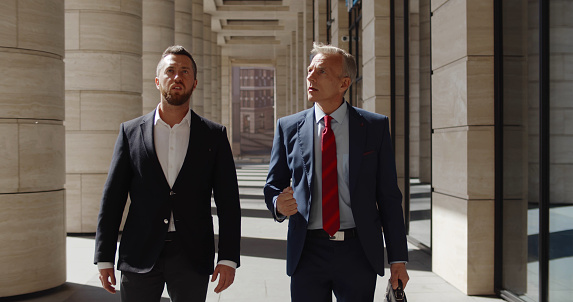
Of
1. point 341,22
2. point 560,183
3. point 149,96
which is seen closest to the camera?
point 560,183

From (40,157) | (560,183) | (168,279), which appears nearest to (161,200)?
(168,279)

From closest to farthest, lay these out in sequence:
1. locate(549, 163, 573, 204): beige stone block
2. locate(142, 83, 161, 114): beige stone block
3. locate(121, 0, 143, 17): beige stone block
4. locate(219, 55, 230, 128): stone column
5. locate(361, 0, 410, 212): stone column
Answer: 1. locate(549, 163, 573, 204): beige stone block
2. locate(361, 0, 410, 212): stone column
3. locate(121, 0, 143, 17): beige stone block
4. locate(142, 83, 161, 114): beige stone block
5. locate(219, 55, 230, 128): stone column

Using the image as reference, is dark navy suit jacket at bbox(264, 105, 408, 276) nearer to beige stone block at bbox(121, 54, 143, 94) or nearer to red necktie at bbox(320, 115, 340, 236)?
red necktie at bbox(320, 115, 340, 236)

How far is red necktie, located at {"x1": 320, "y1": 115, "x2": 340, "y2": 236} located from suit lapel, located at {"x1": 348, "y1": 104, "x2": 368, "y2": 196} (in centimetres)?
10

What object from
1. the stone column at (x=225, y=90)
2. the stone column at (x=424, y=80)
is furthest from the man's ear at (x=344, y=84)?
the stone column at (x=225, y=90)

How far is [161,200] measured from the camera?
347 cm

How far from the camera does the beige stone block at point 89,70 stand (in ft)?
39.1

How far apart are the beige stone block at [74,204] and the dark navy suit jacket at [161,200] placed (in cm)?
871

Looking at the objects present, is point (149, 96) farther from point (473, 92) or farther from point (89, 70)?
point (473, 92)

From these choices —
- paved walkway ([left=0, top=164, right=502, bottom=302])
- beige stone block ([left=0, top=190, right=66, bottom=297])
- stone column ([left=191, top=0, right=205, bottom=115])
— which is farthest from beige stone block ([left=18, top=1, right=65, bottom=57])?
stone column ([left=191, top=0, right=205, bottom=115])

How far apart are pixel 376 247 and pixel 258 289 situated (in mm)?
4270

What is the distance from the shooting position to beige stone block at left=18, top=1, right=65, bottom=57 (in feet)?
23.1

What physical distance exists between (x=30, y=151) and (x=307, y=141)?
4710 mm

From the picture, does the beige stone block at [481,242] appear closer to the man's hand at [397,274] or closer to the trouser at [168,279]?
the man's hand at [397,274]
